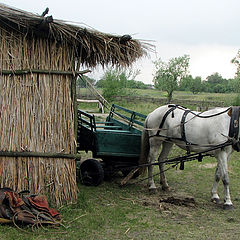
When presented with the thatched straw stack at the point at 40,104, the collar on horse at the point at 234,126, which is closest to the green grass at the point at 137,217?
the thatched straw stack at the point at 40,104

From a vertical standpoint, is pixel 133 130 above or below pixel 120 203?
above

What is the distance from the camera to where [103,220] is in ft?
16.6

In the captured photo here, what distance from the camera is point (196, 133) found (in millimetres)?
6316

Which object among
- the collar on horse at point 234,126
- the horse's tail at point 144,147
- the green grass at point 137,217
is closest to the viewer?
the green grass at point 137,217

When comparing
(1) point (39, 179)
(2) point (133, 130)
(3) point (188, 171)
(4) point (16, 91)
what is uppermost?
(4) point (16, 91)

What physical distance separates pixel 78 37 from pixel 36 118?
1489 millimetres

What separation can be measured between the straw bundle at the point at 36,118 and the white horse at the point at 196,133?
2.03m

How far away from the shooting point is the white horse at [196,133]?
233 inches

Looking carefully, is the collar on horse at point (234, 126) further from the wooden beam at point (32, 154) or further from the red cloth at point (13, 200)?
the red cloth at point (13, 200)

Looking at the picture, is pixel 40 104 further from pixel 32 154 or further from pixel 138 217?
pixel 138 217

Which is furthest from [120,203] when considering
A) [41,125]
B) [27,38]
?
[27,38]

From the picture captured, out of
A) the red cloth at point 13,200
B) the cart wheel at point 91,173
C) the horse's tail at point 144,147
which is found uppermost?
the horse's tail at point 144,147

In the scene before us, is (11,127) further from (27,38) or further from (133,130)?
(133,130)

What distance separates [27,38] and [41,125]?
143cm
